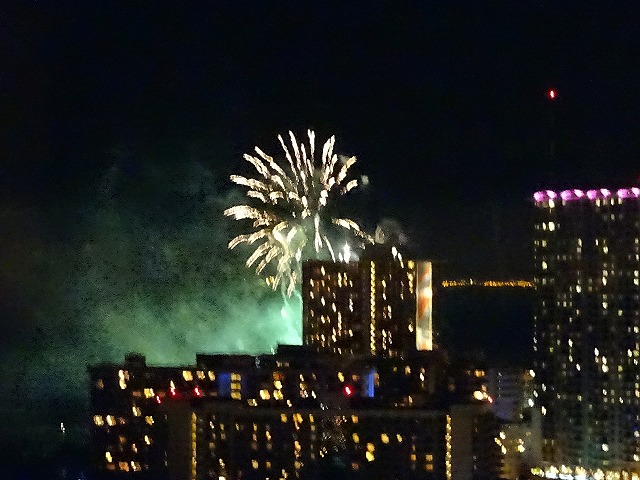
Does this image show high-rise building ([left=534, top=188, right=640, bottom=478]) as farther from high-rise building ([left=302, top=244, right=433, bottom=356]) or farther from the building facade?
the building facade

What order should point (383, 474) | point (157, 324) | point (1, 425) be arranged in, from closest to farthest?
1. point (383, 474)
2. point (157, 324)
3. point (1, 425)

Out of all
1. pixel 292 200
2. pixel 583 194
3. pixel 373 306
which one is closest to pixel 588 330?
pixel 583 194

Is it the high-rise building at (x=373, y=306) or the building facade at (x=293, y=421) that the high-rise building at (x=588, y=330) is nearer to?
the high-rise building at (x=373, y=306)

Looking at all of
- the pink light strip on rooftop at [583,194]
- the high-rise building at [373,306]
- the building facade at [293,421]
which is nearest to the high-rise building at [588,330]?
the pink light strip on rooftop at [583,194]

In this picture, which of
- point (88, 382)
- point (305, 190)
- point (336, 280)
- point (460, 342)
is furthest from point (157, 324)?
point (460, 342)

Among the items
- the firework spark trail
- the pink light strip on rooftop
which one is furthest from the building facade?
the pink light strip on rooftop

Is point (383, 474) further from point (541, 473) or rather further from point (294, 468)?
point (541, 473)
